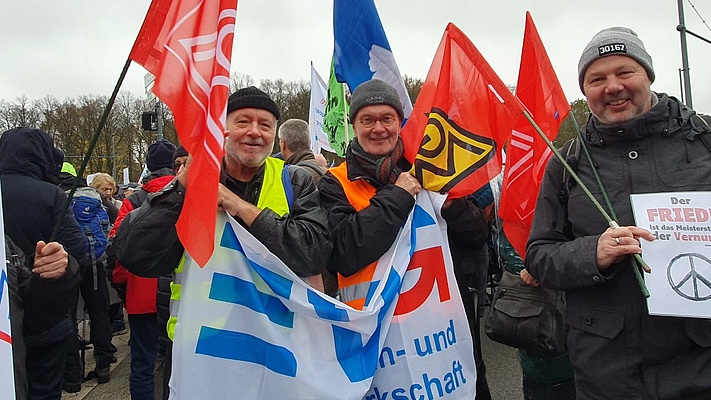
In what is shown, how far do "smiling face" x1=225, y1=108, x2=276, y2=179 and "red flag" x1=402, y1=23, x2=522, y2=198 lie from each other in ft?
2.48

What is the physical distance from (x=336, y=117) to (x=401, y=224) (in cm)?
313

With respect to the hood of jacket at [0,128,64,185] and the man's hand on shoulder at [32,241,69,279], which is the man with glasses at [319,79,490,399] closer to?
the man's hand on shoulder at [32,241,69,279]

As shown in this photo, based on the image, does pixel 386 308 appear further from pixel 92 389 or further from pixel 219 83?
pixel 92 389

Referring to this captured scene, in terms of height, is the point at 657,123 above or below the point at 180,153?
below

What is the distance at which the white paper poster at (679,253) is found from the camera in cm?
168

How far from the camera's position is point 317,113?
7336 millimetres

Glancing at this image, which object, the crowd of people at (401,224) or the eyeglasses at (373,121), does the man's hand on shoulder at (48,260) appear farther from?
the eyeglasses at (373,121)

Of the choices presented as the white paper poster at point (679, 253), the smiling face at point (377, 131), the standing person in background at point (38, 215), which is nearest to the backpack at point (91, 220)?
the standing person in background at point (38, 215)

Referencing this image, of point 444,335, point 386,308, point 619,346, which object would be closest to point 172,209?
point 386,308

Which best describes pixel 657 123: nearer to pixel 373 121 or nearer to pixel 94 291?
pixel 373 121

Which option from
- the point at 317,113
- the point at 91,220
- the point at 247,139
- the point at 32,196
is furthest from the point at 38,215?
the point at 317,113

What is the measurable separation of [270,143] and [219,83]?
0.39m

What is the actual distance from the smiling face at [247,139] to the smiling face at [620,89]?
4.44 feet

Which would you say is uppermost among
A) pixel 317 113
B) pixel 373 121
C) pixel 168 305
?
pixel 317 113
